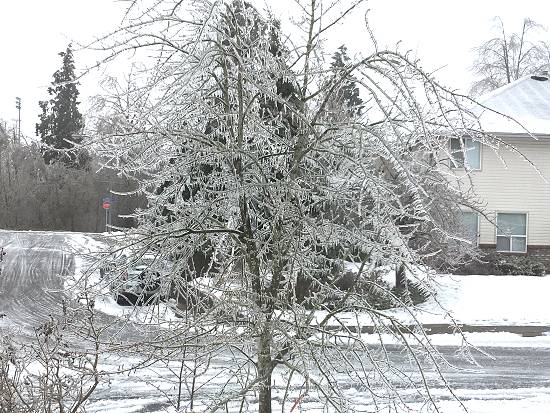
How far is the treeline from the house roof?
24782mm

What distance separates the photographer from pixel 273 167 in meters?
3.52

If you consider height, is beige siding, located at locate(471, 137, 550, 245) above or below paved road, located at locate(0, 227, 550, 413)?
above

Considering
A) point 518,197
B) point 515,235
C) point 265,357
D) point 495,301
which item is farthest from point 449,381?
point 518,197

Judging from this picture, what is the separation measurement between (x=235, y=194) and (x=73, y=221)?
3952cm

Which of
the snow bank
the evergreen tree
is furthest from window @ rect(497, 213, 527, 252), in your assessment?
the evergreen tree

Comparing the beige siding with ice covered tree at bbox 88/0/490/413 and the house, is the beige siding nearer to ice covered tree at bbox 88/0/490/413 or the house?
the house

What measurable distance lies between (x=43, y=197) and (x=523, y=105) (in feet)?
99.6

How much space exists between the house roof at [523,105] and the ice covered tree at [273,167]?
1787 centimetres

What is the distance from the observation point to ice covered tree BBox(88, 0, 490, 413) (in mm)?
3053

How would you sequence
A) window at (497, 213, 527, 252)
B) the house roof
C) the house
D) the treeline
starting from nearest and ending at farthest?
the house roof < the house < window at (497, 213, 527, 252) < the treeline

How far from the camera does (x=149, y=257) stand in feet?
12.5

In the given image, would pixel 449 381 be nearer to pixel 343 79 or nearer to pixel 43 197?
pixel 343 79

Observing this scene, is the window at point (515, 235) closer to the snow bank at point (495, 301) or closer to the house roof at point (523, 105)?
the snow bank at point (495, 301)

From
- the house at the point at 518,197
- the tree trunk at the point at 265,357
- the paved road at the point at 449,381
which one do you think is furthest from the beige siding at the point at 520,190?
the tree trunk at the point at 265,357
